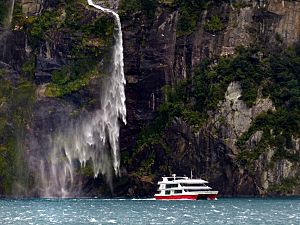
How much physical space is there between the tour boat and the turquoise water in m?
4.05

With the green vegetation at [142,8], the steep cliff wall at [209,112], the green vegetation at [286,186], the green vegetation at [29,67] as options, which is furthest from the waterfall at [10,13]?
the green vegetation at [286,186]

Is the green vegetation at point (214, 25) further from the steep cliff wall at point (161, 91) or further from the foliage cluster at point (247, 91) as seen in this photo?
the foliage cluster at point (247, 91)

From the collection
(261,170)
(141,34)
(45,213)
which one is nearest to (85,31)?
(141,34)

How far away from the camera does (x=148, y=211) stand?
407 ft

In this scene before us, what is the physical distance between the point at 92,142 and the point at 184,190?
652 inches

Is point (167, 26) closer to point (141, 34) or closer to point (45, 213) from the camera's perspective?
point (141, 34)

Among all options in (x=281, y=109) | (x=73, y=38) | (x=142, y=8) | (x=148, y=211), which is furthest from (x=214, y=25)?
(x=148, y=211)

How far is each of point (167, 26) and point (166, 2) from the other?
4247mm

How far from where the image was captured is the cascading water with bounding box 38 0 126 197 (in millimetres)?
160375

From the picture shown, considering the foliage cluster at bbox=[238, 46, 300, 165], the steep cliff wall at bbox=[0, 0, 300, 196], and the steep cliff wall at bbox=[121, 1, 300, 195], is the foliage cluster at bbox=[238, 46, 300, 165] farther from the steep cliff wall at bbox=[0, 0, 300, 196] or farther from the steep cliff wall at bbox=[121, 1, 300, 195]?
the steep cliff wall at bbox=[121, 1, 300, 195]

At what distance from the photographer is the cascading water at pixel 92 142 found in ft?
526

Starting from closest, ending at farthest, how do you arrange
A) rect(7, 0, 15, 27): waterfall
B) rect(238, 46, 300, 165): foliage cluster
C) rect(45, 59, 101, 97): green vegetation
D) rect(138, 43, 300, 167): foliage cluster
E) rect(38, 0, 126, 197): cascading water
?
rect(238, 46, 300, 165): foliage cluster → rect(138, 43, 300, 167): foliage cluster → rect(38, 0, 126, 197): cascading water → rect(45, 59, 101, 97): green vegetation → rect(7, 0, 15, 27): waterfall

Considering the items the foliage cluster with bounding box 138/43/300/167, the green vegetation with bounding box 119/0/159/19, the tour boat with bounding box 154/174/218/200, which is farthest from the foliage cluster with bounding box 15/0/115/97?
the tour boat with bounding box 154/174/218/200

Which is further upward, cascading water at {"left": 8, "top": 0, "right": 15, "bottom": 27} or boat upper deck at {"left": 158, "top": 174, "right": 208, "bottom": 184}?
cascading water at {"left": 8, "top": 0, "right": 15, "bottom": 27}
